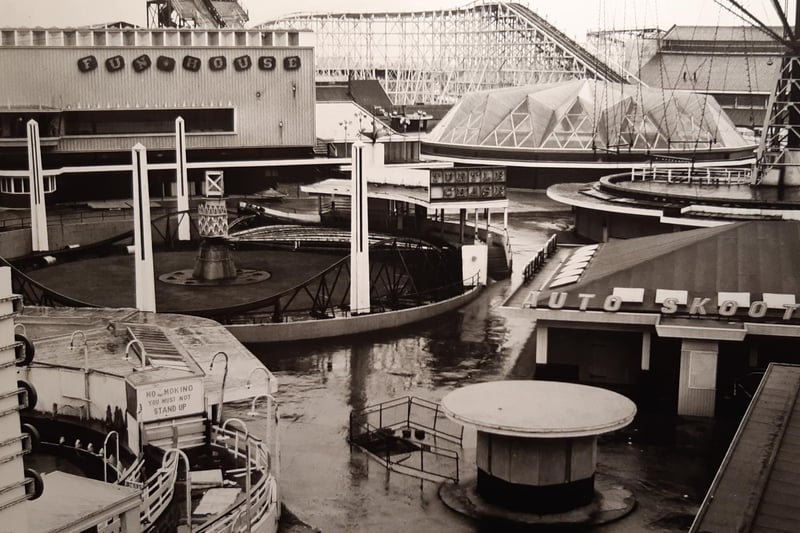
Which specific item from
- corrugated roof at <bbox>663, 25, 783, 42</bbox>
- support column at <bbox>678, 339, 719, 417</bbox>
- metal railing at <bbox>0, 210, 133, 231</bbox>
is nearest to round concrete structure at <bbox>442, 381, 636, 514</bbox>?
support column at <bbox>678, 339, 719, 417</bbox>

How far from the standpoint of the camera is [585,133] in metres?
83.2

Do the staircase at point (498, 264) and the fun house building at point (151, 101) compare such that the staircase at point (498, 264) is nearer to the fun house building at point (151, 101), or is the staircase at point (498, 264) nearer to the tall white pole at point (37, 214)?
the tall white pole at point (37, 214)

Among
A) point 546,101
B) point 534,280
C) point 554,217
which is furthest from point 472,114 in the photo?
point 534,280

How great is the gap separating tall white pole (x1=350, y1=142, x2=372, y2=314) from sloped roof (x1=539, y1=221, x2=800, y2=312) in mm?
8542

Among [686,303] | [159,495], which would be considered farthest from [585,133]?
[159,495]

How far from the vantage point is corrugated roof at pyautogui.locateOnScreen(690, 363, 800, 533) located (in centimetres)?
1623

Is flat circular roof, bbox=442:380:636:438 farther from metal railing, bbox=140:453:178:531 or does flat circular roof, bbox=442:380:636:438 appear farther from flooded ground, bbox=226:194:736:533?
metal railing, bbox=140:453:178:531

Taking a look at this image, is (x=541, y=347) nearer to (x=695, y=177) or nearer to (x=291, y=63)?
(x=695, y=177)

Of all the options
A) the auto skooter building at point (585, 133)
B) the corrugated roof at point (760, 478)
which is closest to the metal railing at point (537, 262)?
the corrugated roof at point (760, 478)

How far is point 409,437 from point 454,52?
103 meters

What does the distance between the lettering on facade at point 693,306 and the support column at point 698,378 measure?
1.15m

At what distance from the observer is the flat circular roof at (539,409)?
2286 cm

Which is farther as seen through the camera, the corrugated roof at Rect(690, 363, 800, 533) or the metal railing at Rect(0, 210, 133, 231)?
the metal railing at Rect(0, 210, 133, 231)

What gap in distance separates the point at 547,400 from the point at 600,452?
381 cm
